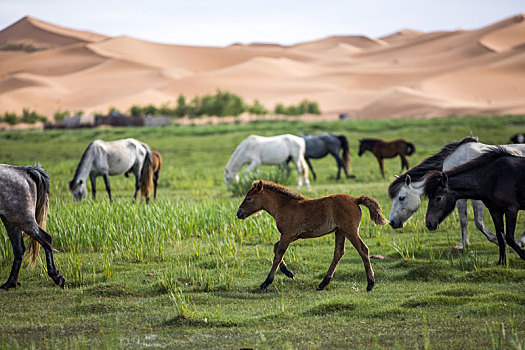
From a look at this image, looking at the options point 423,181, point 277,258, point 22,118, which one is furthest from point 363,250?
point 22,118

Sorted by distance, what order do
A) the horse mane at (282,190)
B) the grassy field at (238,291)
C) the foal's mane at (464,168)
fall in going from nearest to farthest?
the grassy field at (238,291)
the horse mane at (282,190)
the foal's mane at (464,168)

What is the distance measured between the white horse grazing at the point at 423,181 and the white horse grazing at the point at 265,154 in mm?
8496

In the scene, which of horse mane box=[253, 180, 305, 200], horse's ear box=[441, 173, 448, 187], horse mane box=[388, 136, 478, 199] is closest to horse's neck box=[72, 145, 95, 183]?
horse mane box=[388, 136, 478, 199]

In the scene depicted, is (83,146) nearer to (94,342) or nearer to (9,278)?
(9,278)

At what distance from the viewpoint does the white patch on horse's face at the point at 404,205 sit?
894cm

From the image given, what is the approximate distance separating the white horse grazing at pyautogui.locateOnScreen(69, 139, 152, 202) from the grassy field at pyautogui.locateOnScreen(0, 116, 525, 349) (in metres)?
3.28

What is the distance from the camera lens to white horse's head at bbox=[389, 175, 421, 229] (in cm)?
894

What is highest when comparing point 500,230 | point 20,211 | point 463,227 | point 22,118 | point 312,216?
point 22,118

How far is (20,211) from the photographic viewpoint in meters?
7.45

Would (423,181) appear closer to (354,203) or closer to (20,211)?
(354,203)

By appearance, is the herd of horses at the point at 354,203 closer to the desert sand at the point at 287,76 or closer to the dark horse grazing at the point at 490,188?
the dark horse grazing at the point at 490,188

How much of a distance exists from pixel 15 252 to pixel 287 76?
154 meters

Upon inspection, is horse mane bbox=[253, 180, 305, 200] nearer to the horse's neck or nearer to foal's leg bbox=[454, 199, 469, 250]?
foal's leg bbox=[454, 199, 469, 250]

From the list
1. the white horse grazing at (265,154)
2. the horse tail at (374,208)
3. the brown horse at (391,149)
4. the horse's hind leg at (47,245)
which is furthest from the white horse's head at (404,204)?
the brown horse at (391,149)
